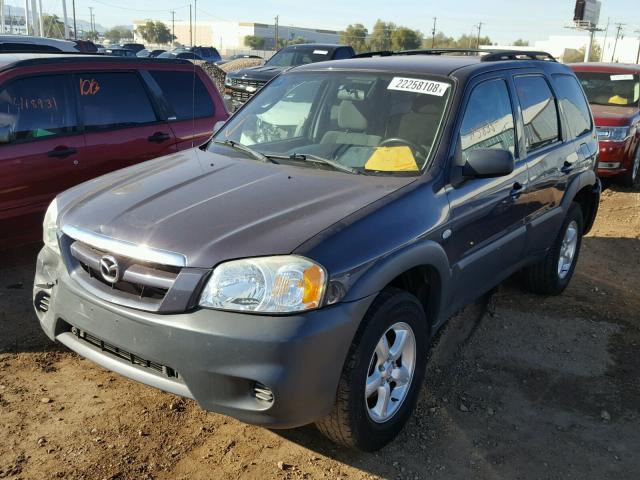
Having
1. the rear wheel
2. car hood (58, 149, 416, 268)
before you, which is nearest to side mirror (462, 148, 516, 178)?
car hood (58, 149, 416, 268)

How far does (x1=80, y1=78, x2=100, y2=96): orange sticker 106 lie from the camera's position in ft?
18.4

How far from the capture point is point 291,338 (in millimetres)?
2518

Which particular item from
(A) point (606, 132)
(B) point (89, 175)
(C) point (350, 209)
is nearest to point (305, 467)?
(C) point (350, 209)

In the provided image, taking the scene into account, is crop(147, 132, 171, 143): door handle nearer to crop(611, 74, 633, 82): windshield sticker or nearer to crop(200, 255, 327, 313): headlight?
crop(200, 255, 327, 313): headlight

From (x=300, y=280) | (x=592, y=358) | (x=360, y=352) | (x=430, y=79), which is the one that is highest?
(x=430, y=79)

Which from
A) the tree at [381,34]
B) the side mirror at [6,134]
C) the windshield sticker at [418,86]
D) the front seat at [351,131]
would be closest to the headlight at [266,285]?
the front seat at [351,131]

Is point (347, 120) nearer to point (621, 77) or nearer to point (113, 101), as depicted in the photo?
point (113, 101)

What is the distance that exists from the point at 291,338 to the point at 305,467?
2.76 ft

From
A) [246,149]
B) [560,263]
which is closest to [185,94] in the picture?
[246,149]

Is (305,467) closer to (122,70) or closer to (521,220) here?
(521,220)

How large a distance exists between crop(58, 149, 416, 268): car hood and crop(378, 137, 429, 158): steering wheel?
0.24m

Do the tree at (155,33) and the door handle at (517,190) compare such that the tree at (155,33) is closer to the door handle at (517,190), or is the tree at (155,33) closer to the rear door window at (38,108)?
the rear door window at (38,108)

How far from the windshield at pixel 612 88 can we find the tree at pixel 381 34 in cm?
8898

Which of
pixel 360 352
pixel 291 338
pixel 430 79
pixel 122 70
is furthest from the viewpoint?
pixel 122 70
